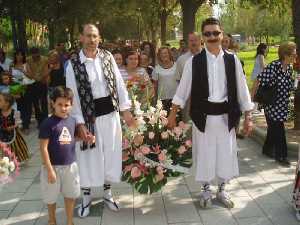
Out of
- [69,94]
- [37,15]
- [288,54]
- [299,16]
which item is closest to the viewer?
[69,94]

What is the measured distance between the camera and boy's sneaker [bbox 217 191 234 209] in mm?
5650

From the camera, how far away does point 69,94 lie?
4844 mm

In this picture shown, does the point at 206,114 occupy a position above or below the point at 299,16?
below

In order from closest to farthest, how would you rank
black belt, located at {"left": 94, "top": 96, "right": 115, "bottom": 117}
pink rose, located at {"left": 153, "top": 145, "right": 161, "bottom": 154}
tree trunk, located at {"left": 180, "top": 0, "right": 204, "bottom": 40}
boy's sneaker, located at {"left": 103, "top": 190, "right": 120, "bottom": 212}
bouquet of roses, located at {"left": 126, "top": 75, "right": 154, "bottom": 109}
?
1. black belt, located at {"left": 94, "top": 96, "right": 115, "bottom": 117}
2. pink rose, located at {"left": 153, "top": 145, "right": 161, "bottom": 154}
3. boy's sneaker, located at {"left": 103, "top": 190, "right": 120, "bottom": 212}
4. bouquet of roses, located at {"left": 126, "top": 75, "right": 154, "bottom": 109}
5. tree trunk, located at {"left": 180, "top": 0, "right": 204, "bottom": 40}

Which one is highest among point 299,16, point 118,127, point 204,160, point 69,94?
point 299,16

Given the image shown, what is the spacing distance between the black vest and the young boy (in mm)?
1418

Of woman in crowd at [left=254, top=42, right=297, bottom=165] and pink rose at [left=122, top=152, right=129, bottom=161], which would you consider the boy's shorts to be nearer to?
pink rose at [left=122, top=152, right=129, bottom=161]

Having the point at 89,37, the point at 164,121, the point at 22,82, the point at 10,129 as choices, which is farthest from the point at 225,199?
the point at 22,82

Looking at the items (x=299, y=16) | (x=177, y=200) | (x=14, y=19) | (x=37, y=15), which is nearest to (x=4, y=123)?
(x=177, y=200)

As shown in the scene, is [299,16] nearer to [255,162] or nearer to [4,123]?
[255,162]

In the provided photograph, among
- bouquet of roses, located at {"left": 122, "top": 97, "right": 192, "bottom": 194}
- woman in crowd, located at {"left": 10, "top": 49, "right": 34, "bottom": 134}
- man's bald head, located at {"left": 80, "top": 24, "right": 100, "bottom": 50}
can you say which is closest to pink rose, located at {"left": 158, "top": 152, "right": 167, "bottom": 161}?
bouquet of roses, located at {"left": 122, "top": 97, "right": 192, "bottom": 194}

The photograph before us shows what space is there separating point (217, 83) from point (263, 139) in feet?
12.1

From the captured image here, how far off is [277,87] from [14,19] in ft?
45.9

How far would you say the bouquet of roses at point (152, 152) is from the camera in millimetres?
5562
